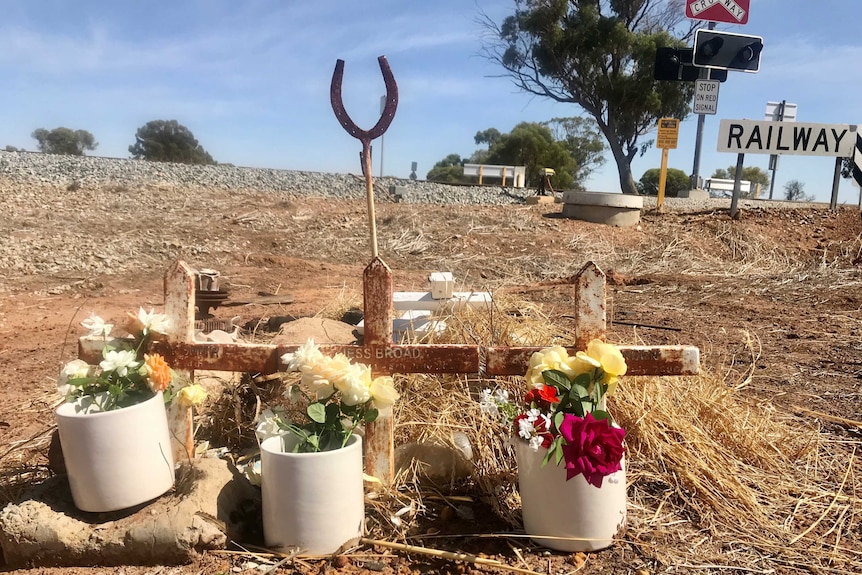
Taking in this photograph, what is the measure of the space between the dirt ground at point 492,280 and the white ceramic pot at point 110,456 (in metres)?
0.23

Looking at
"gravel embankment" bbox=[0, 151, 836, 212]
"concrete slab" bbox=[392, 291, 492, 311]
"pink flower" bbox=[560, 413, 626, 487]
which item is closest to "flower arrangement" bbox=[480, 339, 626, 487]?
"pink flower" bbox=[560, 413, 626, 487]

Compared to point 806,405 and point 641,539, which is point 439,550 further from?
point 806,405

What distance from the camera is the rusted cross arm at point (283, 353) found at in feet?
8.18

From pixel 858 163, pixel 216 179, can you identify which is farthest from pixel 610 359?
pixel 216 179

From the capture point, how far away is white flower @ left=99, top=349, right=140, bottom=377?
2.31 m

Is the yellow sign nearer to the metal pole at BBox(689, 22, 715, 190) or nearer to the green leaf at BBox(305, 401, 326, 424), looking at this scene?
the metal pole at BBox(689, 22, 715, 190)

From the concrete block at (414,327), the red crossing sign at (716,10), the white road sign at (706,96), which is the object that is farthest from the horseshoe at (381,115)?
the red crossing sign at (716,10)

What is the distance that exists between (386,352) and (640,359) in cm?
99

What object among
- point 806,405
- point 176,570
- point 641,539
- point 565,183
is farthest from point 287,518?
point 565,183

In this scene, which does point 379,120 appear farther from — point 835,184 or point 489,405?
point 835,184

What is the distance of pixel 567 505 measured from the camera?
2.15m

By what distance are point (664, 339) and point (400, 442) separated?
306 centimetres

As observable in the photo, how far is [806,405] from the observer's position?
364cm

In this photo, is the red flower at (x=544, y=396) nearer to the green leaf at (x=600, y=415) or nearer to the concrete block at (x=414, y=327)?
the green leaf at (x=600, y=415)
